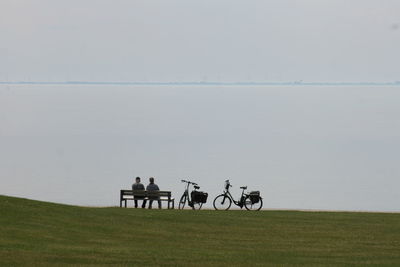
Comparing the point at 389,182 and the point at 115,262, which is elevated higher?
the point at 389,182

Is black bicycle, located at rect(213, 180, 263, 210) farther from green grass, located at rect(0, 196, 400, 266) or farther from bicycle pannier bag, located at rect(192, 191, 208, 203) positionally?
green grass, located at rect(0, 196, 400, 266)

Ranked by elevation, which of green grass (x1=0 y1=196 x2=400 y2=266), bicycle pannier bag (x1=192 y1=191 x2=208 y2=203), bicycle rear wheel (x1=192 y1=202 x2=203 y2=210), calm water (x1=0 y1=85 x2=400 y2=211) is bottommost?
green grass (x1=0 y1=196 x2=400 y2=266)

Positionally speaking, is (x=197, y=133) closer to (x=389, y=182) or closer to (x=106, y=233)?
(x=389, y=182)

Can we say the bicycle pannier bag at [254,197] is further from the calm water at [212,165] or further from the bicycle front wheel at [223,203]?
the calm water at [212,165]

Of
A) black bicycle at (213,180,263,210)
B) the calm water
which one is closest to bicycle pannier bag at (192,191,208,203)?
black bicycle at (213,180,263,210)

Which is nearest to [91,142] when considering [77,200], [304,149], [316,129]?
[304,149]

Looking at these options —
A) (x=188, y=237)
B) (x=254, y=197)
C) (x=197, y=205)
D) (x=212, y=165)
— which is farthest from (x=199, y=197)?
(x=212, y=165)

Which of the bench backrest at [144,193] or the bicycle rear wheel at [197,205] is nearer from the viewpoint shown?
the bench backrest at [144,193]

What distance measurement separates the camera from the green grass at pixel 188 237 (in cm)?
2128

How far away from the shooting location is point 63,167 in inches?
3078

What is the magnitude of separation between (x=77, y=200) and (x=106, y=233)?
93.8 feet

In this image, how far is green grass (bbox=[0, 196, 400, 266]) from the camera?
21281 millimetres

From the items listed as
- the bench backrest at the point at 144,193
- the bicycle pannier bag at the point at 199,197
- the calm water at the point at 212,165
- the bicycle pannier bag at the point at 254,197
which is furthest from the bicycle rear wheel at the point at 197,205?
the calm water at the point at 212,165

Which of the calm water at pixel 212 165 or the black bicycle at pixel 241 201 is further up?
the calm water at pixel 212 165
